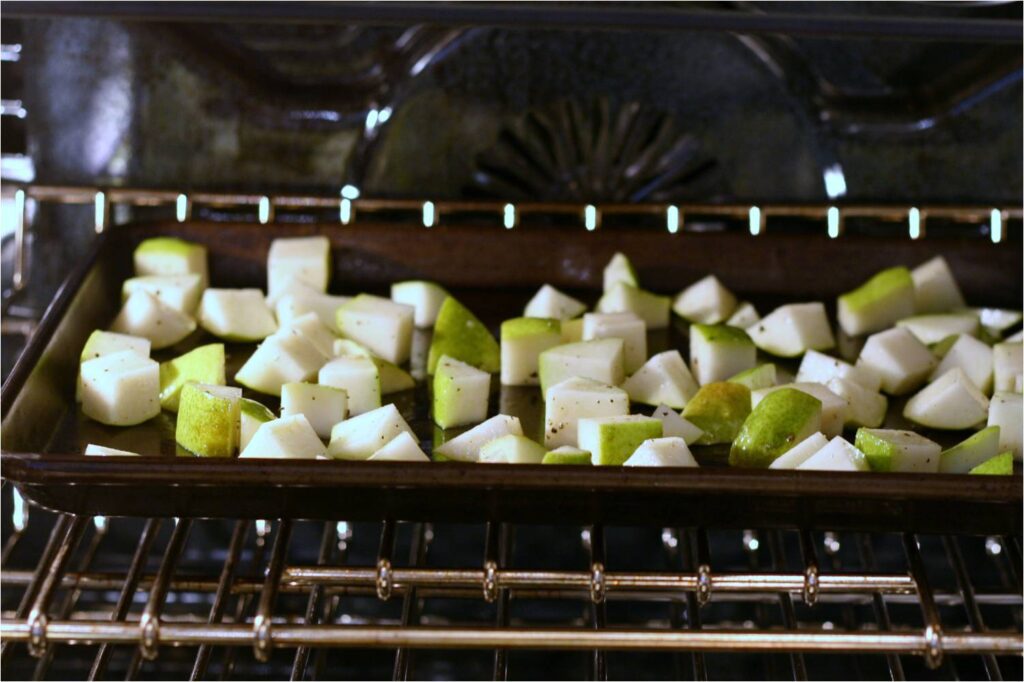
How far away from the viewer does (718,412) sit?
1.28 metres

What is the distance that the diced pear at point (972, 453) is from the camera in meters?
1.21

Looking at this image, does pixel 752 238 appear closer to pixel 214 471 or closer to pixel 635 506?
pixel 635 506

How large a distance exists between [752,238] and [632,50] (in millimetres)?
264

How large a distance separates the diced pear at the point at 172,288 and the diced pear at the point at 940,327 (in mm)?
807

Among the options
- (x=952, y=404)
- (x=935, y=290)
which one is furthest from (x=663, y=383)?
(x=935, y=290)

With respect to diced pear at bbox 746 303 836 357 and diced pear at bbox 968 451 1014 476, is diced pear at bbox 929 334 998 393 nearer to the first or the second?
diced pear at bbox 746 303 836 357

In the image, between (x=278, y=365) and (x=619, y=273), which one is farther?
(x=619, y=273)

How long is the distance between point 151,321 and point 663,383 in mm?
565

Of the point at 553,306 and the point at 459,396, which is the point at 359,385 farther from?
the point at 553,306

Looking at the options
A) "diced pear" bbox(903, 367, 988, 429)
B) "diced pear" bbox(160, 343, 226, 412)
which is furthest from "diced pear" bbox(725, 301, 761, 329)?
"diced pear" bbox(160, 343, 226, 412)

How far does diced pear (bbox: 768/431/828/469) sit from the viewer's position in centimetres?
117

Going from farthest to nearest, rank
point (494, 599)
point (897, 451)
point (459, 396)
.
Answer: point (459, 396) → point (897, 451) → point (494, 599)

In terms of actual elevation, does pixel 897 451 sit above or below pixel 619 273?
below

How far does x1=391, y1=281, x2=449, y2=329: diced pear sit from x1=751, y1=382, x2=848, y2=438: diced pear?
1.32 feet
